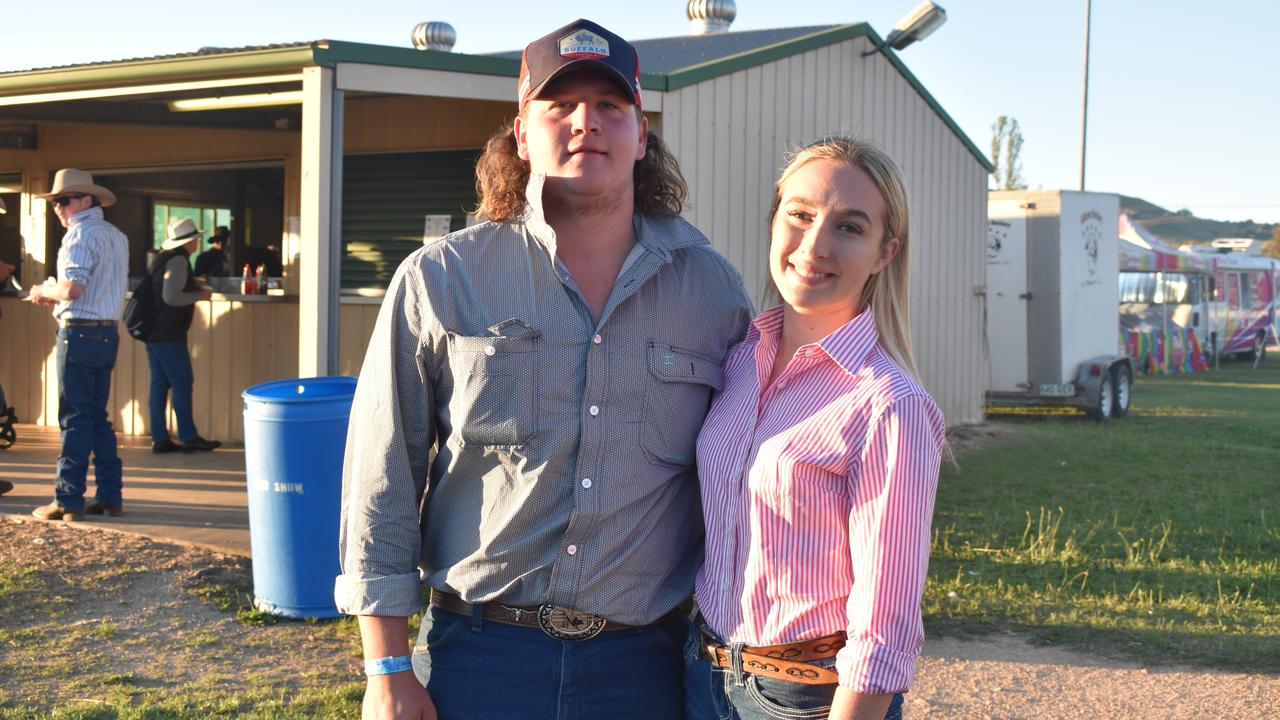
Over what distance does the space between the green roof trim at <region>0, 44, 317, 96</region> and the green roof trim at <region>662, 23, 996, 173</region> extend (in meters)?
2.69

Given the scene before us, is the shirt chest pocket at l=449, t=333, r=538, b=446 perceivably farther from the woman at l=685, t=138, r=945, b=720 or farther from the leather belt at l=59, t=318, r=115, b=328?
the leather belt at l=59, t=318, r=115, b=328

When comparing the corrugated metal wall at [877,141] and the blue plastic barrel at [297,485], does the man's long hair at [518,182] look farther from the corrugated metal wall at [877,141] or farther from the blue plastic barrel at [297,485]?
the corrugated metal wall at [877,141]

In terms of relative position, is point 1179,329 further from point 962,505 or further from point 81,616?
point 81,616

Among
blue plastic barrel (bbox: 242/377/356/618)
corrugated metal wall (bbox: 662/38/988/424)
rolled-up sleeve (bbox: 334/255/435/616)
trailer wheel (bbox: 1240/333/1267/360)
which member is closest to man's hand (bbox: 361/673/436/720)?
rolled-up sleeve (bbox: 334/255/435/616)

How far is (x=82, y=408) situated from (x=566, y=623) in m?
5.63

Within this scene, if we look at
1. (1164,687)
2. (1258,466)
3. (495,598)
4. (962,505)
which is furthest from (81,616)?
(1258,466)

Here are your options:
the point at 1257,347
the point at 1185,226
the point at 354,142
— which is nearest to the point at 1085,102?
the point at 1257,347

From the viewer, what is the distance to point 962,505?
8938 mm

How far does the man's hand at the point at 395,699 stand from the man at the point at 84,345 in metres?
5.42

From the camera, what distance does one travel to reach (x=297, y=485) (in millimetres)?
5543

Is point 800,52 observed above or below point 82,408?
above

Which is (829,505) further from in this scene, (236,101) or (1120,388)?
(1120,388)

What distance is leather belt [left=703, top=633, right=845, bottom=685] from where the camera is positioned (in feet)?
6.83

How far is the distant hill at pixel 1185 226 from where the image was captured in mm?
118250
